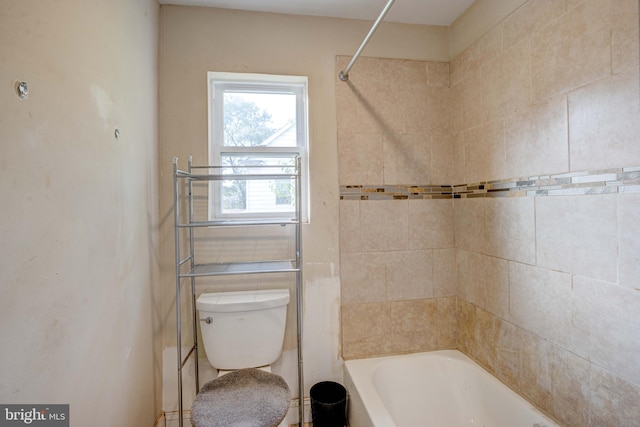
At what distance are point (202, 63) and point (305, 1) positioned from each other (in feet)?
2.17

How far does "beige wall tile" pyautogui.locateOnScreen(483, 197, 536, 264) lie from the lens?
1.39 m

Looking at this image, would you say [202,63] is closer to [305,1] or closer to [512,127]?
[305,1]

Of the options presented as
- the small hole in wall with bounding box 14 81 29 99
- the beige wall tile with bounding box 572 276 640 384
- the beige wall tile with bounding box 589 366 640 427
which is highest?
the small hole in wall with bounding box 14 81 29 99

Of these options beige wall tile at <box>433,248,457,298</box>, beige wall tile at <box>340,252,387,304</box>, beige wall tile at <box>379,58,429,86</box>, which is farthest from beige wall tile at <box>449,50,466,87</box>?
beige wall tile at <box>340,252,387,304</box>

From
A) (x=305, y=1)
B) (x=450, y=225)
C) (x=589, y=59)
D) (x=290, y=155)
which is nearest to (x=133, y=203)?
(x=290, y=155)

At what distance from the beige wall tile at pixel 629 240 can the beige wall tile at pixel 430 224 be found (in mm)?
925

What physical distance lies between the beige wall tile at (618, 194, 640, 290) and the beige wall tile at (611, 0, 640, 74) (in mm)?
440

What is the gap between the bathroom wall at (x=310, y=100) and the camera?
5.46 feet

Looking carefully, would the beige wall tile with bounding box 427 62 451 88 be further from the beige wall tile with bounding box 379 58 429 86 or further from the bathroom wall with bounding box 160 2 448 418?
the bathroom wall with bounding box 160 2 448 418

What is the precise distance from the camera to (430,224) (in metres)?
1.91

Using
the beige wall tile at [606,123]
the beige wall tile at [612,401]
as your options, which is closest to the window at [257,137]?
the beige wall tile at [606,123]

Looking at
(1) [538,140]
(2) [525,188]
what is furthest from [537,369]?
(1) [538,140]

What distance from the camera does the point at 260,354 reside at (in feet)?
5.22

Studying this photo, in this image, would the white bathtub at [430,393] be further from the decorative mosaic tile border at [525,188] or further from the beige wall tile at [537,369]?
the decorative mosaic tile border at [525,188]
